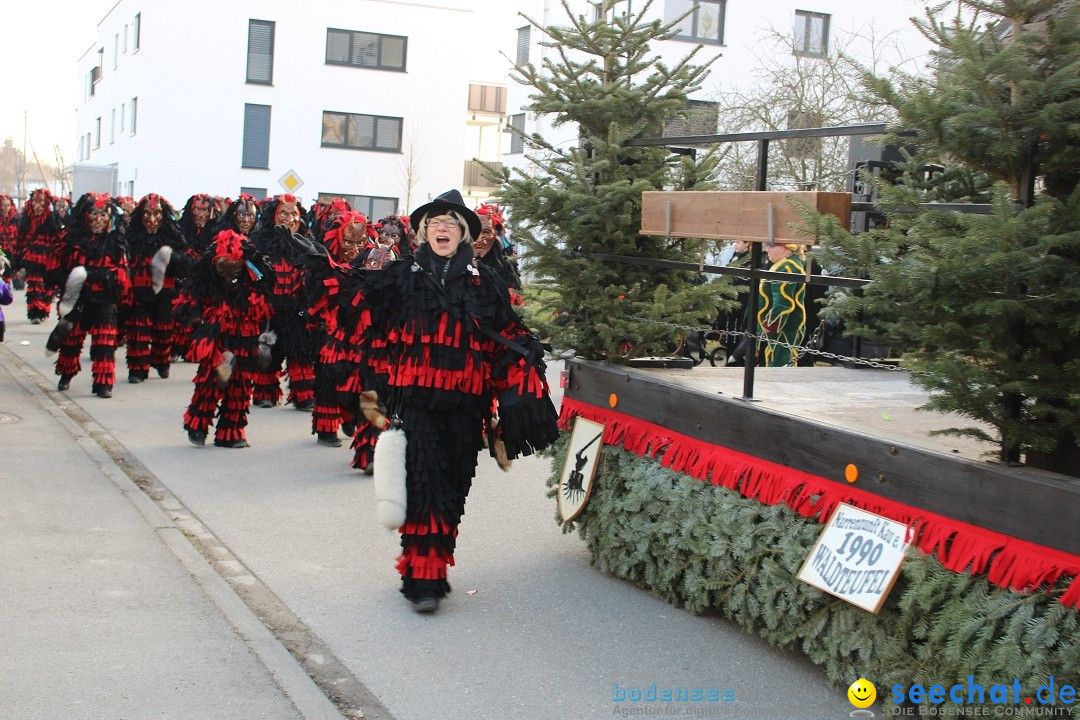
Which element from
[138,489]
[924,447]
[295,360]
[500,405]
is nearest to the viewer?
[924,447]

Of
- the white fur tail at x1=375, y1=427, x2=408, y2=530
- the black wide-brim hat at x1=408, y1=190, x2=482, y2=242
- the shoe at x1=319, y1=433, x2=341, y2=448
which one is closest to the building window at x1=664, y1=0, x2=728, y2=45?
the shoe at x1=319, y1=433, x2=341, y2=448

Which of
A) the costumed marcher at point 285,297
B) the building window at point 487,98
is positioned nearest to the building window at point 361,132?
the building window at point 487,98

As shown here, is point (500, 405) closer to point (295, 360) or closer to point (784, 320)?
point (784, 320)

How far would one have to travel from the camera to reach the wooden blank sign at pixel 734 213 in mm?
5234

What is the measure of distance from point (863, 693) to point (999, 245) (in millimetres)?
1870

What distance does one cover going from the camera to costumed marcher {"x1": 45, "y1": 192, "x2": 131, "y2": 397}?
13.3 metres

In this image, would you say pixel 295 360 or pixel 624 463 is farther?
pixel 295 360

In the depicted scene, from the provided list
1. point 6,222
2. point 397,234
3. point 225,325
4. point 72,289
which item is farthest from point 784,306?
point 6,222

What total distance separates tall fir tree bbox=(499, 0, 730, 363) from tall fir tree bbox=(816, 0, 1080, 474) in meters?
2.45

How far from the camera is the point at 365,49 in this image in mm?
40688

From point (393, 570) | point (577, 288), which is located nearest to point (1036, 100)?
point (577, 288)

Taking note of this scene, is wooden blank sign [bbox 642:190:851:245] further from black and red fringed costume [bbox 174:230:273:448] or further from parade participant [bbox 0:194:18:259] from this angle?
parade participant [bbox 0:194:18:259]

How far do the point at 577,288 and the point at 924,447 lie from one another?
283 cm

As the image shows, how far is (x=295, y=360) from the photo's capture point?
1280cm
